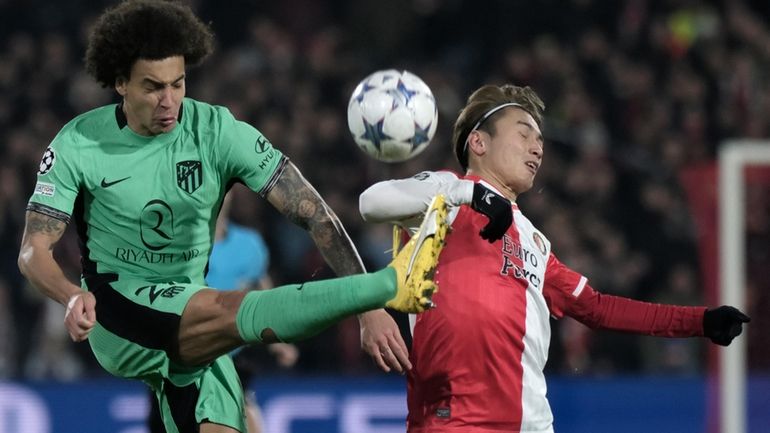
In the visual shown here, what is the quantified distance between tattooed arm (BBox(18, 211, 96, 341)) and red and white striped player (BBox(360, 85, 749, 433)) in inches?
37.6

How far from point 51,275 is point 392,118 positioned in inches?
49.7

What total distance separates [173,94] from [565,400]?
17.1 ft

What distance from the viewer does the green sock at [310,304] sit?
361cm

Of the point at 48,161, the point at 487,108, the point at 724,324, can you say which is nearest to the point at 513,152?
the point at 487,108

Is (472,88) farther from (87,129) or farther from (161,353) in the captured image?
(161,353)

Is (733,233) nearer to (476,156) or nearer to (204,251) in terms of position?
(476,156)

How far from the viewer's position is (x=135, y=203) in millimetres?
4203

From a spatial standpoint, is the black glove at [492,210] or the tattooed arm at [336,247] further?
the tattooed arm at [336,247]

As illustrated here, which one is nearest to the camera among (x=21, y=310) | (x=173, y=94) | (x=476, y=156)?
(x=173, y=94)

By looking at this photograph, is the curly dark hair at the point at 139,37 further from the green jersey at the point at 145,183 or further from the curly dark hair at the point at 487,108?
the curly dark hair at the point at 487,108

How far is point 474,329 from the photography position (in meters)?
4.21

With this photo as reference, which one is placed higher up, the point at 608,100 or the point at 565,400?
the point at 608,100

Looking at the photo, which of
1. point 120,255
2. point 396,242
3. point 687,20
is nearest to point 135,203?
point 120,255

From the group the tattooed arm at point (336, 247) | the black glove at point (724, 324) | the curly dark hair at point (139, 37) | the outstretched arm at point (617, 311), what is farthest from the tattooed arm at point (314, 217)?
the black glove at point (724, 324)
